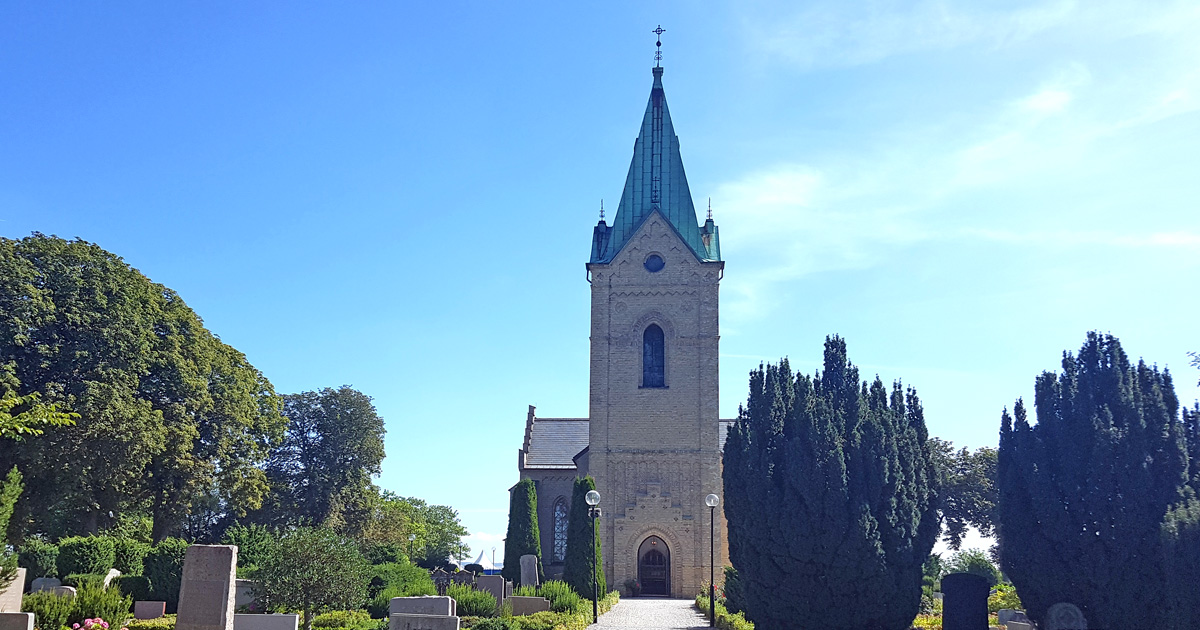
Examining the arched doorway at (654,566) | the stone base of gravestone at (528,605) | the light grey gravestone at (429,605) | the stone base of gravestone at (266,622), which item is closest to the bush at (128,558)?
the stone base of gravestone at (528,605)

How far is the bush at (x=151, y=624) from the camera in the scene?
2114 centimetres

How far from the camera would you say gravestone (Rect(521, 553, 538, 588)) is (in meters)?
37.9

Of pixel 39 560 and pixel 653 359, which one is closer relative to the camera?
pixel 39 560

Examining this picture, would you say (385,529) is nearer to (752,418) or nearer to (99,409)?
(99,409)

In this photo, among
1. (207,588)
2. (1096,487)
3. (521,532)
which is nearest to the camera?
(207,588)

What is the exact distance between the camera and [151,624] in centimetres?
2177

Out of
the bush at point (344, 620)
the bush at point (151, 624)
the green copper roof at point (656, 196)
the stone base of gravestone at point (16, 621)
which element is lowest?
the bush at point (151, 624)

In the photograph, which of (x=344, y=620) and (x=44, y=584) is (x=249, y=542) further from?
(x=344, y=620)

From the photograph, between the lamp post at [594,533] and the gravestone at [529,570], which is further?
the gravestone at [529,570]

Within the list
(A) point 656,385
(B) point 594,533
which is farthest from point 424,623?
(A) point 656,385

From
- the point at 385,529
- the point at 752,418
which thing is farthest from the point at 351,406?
the point at 752,418

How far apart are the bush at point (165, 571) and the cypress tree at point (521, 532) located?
579 inches

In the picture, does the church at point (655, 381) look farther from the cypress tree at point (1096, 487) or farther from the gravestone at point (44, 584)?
the cypress tree at point (1096, 487)

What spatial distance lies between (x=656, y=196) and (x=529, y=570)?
58.7 feet
